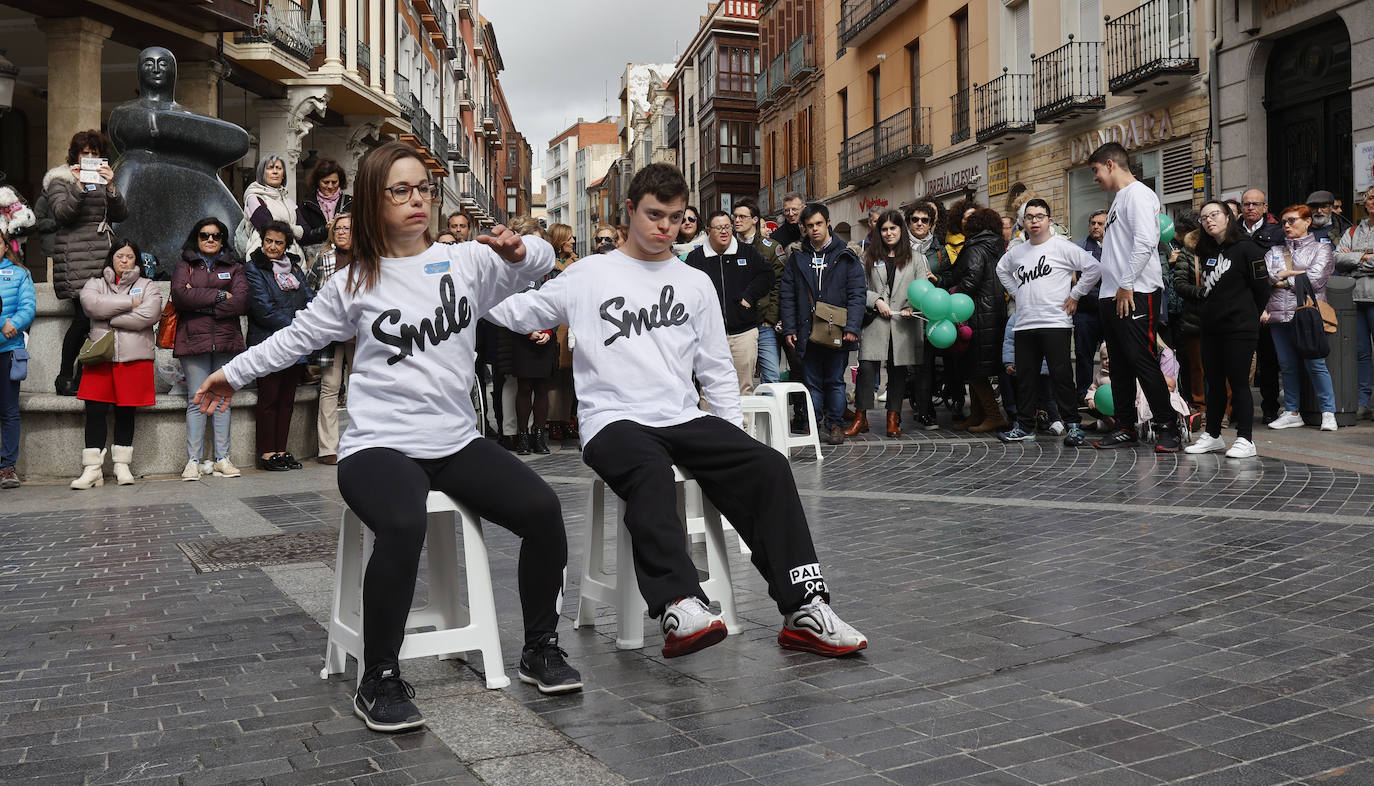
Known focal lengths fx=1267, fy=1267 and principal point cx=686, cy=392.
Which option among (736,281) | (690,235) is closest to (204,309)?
(736,281)

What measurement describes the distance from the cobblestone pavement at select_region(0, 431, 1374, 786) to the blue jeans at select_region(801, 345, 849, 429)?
4.21 m

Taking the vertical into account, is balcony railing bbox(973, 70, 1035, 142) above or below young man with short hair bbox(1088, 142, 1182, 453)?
above

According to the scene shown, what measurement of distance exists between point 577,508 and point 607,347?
3.22 meters

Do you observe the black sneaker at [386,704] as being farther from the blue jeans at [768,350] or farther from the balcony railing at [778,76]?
the balcony railing at [778,76]

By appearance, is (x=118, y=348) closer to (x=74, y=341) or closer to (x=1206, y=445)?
(x=74, y=341)

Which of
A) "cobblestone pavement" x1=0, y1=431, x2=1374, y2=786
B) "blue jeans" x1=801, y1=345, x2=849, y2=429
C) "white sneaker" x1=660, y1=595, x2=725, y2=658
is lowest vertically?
"cobblestone pavement" x1=0, y1=431, x2=1374, y2=786

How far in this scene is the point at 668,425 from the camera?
4.46 m

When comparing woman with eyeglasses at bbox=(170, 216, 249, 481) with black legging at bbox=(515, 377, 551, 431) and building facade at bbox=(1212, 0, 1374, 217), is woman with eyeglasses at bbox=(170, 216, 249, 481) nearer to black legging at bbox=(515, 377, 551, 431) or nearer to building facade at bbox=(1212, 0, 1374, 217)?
black legging at bbox=(515, 377, 551, 431)

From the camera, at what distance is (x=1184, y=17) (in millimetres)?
18469

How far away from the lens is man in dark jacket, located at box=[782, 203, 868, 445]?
11.0 m

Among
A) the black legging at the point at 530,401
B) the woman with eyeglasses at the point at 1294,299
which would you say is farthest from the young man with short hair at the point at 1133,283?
the black legging at the point at 530,401

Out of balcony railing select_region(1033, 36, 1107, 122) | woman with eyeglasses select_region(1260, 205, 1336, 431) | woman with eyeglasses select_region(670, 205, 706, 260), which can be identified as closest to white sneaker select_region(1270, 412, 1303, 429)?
woman with eyeglasses select_region(1260, 205, 1336, 431)

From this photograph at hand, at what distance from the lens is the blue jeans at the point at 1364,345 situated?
11.0 metres

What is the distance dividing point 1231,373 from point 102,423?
808 cm
